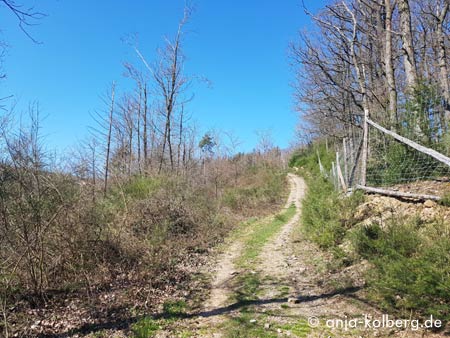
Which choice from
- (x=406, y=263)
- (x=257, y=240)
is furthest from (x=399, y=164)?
(x=257, y=240)

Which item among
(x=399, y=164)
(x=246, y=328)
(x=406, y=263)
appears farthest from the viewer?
(x=399, y=164)

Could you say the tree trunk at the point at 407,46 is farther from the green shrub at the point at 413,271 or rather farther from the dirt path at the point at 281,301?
the dirt path at the point at 281,301

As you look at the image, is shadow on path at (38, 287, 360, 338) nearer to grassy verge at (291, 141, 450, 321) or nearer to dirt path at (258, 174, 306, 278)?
grassy verge at (291, 141, 450, 321)

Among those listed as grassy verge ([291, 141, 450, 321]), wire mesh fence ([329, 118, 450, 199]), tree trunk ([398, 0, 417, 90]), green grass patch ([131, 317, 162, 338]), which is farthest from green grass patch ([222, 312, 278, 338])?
tree trunk ([398, 0, 417, 90])

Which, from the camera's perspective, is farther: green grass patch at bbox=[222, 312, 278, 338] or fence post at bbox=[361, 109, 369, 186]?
fence post at bbox=[361, 109, 369, 186]

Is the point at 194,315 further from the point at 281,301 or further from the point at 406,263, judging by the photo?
the point at 406,263

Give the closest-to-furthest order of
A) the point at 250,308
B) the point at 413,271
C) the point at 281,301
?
the point at 413,271, the point at 250,308, the point at 281,301

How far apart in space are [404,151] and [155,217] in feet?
22.2

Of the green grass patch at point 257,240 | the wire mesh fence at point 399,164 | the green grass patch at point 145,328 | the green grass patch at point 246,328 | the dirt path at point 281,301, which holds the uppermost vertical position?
the wire mesh fence at point 399,164

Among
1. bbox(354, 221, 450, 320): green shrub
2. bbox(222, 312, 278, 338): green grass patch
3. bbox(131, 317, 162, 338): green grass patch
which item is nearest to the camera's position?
bbox(354, 221, 450, 320): green shrub

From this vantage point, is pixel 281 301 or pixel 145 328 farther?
pixel 281 301

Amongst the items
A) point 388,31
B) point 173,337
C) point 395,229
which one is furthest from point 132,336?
point 388,31

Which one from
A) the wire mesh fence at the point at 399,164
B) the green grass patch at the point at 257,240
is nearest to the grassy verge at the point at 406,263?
the wire mesh fence at the point at 399,164

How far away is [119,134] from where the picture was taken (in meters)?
→ 21.2
